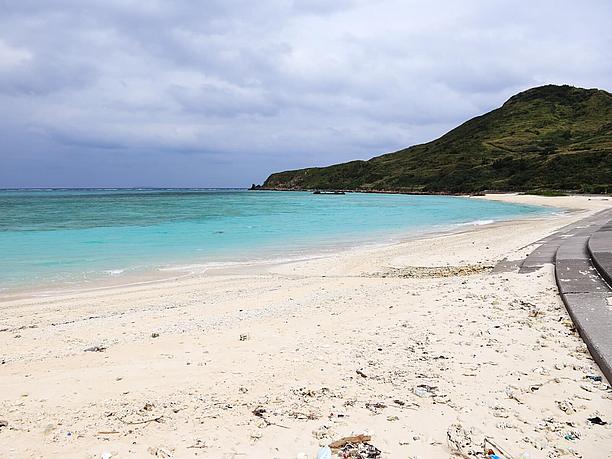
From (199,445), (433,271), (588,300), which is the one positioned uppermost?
(588,300)

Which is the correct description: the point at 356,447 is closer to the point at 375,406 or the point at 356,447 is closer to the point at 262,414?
the point at 375,406

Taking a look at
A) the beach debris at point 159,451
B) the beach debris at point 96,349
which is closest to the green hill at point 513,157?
the beach debris at point 96,349

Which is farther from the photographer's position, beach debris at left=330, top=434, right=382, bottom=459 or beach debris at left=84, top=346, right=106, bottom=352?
beach debris at left=84, top=346, right=106, bottom=352

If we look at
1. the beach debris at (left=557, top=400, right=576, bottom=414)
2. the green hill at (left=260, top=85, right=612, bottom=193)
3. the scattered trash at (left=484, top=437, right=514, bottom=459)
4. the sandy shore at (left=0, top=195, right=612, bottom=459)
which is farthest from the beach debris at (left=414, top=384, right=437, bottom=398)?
the green hill at (left=260, top=85, right=612, bottom=193)

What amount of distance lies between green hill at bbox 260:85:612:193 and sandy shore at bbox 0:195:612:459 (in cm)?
6910

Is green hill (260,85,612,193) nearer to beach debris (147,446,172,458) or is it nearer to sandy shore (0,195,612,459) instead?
sandy shore (0,195,612,459)

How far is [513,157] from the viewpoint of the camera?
10675 cm

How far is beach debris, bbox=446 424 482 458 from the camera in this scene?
132 inches

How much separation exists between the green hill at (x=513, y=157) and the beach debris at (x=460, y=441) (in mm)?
72308

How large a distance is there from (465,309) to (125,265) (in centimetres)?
1188

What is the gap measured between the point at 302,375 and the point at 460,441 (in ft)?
6.16

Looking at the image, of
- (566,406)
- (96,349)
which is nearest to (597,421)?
(566,406)

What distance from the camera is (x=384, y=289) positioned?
976 cm

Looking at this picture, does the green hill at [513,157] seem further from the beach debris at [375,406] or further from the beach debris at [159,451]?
the beach debris at [159,451]
